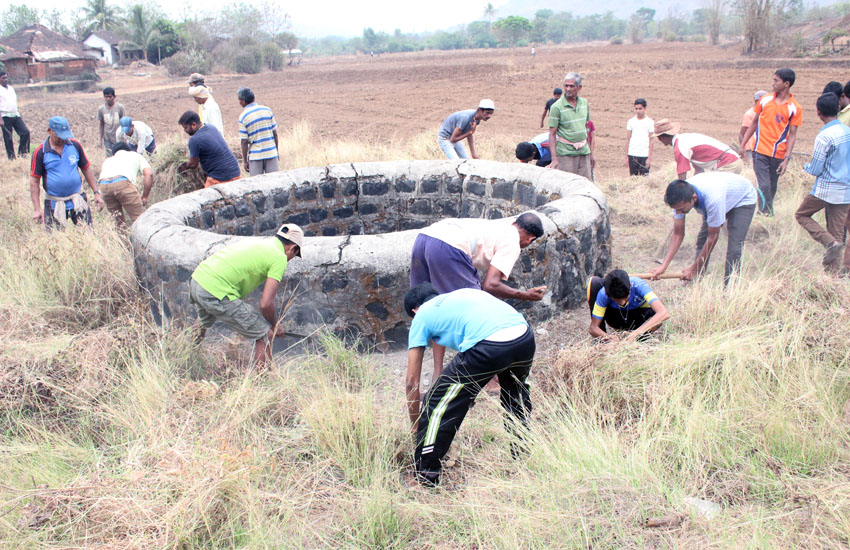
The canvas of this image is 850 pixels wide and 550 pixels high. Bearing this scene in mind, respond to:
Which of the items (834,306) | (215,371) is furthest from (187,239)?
(834,306)

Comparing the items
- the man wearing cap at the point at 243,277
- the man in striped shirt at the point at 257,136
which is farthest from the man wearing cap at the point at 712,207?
the man in striped shirt at the point at 257,136

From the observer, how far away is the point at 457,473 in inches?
129

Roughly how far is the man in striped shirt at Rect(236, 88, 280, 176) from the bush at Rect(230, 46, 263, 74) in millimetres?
31267

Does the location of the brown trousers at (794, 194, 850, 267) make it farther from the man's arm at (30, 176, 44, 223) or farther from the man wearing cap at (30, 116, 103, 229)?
the man's arm at (30, 176, 44, 223)

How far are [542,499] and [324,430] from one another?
1.18 m

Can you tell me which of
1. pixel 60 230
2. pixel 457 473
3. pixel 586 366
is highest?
pixel 60 230

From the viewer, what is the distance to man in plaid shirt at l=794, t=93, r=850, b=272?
206 inches

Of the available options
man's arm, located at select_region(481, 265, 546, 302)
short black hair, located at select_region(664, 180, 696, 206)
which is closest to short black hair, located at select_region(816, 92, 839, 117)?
short black hair, located at select_region(664, 180, 696, 206)

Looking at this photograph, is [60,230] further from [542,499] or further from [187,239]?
[542,499]

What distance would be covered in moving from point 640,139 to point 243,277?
6.59 meters

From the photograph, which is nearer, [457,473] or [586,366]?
[457,473]

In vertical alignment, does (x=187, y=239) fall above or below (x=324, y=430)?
above

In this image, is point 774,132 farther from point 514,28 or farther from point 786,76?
point 514,28

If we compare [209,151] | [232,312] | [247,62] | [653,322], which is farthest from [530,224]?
[247,62]
